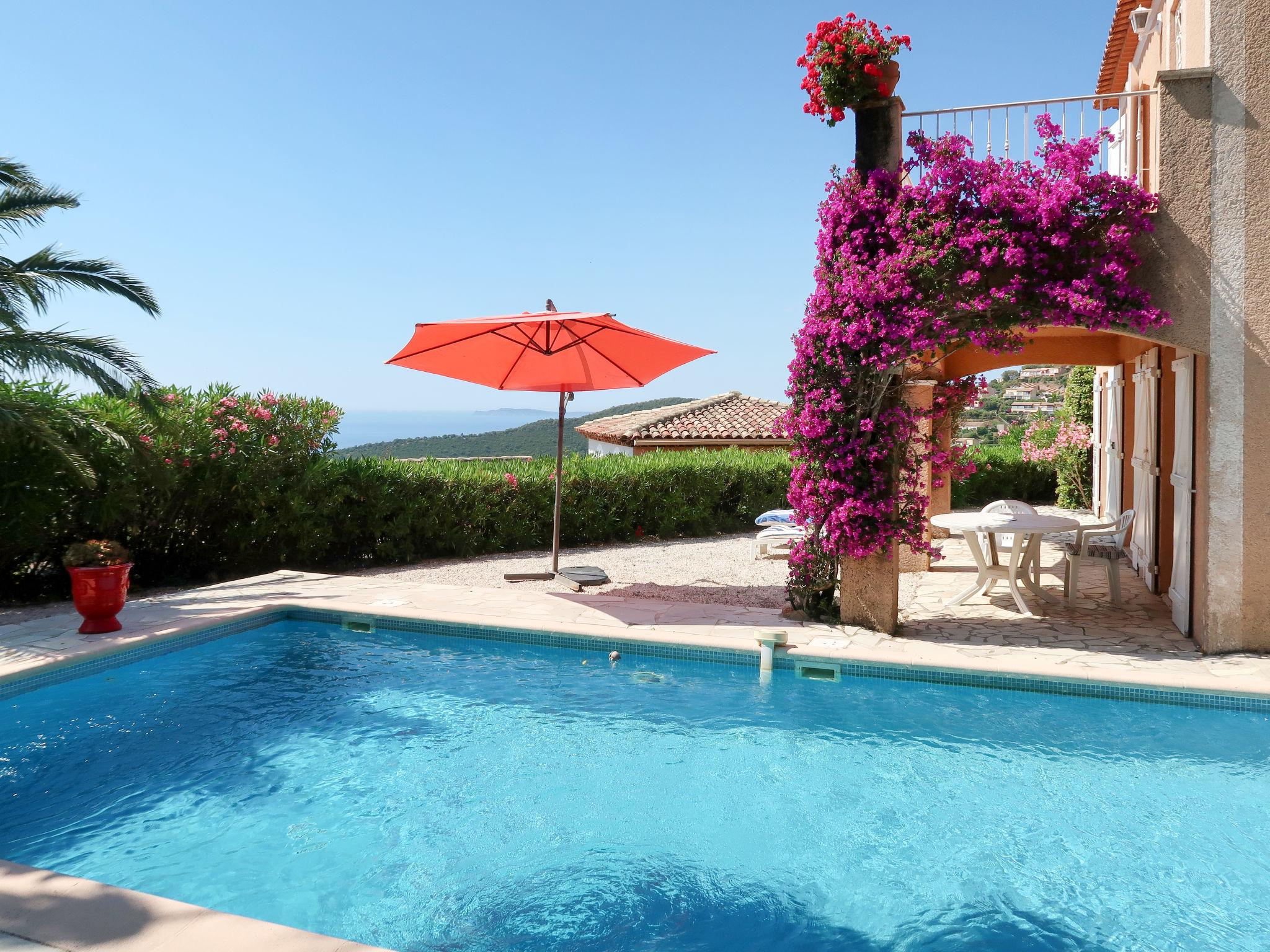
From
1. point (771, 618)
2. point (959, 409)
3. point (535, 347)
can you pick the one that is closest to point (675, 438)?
point (959, 409)

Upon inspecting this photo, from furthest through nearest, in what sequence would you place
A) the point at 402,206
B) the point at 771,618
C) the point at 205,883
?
the point at 402,206
the point at 771,618
the point at 205,883

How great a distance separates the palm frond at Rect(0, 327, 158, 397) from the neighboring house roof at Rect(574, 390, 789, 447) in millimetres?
16911

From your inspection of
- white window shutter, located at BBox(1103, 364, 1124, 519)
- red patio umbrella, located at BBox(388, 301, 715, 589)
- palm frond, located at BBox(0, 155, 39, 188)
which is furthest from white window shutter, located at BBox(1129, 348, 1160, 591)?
palm frond, located at BBox(0, 155, 39, 188)

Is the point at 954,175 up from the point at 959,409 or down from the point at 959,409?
up

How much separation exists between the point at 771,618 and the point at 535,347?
167 inches

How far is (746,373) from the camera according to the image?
23469 millimetres

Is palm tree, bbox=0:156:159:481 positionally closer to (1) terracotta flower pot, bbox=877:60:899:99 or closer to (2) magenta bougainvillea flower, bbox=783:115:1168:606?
(2) magenta bougainvillea flower, bbox=783:115:1168:606

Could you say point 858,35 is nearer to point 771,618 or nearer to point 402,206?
point 771,618

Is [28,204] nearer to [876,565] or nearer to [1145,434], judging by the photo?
[876,565]

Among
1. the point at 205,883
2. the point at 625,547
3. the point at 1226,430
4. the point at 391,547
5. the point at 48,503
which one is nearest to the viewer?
the point at 205,883

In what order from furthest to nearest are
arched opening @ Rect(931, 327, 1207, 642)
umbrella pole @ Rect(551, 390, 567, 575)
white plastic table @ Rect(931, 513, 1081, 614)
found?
umbrella pole @ Rect(551, 390, 567, 575), white plastic table @ Rect(931, 513, 1081, 614), arched opening @ Rect(931, 327, 1207, 642)

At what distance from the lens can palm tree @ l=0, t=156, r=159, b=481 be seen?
28.8 ft

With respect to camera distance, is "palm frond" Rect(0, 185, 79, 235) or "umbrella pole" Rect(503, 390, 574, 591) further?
"umbrella pole" Rect(503, 390, 574, 591)

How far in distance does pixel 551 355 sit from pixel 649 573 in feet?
11.5
